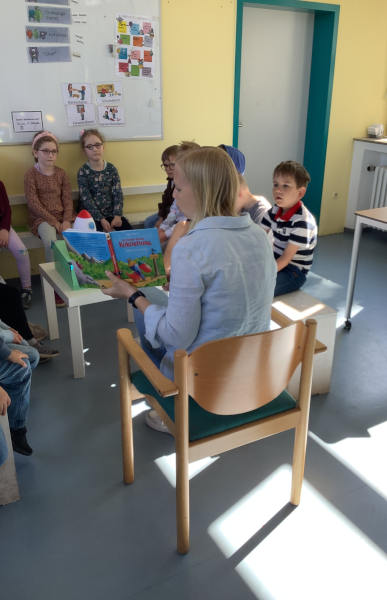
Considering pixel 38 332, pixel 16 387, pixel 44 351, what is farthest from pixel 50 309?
pixel 16 387

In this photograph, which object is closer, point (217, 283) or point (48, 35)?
point (217, 283)

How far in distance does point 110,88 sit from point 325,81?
2.14 metres

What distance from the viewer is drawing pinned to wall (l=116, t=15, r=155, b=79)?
3.81 metres

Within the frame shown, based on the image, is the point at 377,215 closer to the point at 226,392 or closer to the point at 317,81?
the point at 226,392

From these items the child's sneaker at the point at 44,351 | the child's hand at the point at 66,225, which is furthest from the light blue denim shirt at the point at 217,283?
the child's hand at the point at 66,225

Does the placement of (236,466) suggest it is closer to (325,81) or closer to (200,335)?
(200,335)

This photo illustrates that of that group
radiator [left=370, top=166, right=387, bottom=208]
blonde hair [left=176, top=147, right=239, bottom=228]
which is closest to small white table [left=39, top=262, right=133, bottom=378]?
blonde hair [left=176, top=147, right=239, bottom=228]

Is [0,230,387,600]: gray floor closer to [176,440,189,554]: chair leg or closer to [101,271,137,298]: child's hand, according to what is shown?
[176,440,189,554]: chair leg

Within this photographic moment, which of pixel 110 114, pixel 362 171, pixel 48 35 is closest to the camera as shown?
pixel 48 35

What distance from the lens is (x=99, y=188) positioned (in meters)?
3.89

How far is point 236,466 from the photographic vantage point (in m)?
2.00

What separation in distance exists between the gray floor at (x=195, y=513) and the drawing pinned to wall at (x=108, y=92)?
2.34 m

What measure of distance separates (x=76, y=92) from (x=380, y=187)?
3.04 m

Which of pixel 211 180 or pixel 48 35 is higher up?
pixel 48 35
